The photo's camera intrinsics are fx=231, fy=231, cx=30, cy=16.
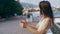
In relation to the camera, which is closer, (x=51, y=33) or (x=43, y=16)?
(x=43, y=16)

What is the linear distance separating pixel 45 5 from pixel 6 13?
45885mm

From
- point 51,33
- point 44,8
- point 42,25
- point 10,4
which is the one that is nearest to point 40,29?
point 42,25

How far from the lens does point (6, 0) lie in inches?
1921

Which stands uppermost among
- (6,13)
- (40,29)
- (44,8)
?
(44,8)

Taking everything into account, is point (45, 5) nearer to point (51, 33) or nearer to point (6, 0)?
point (51, 33)

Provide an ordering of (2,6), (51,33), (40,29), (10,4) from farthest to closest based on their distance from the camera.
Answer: (10,4)
(2,6)
(51,33)
(40,29)

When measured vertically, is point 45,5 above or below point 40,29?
above

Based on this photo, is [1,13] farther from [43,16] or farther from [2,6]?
[43,16]

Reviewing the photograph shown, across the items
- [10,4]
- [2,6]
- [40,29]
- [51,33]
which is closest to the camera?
[40,29]

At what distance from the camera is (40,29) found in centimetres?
351

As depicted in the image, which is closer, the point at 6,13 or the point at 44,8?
the point at 44,8

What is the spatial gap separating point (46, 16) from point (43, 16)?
66 mm

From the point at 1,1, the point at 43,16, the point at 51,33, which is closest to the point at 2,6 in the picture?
the point at 1,1

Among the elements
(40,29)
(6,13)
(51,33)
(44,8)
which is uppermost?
(44,8)
